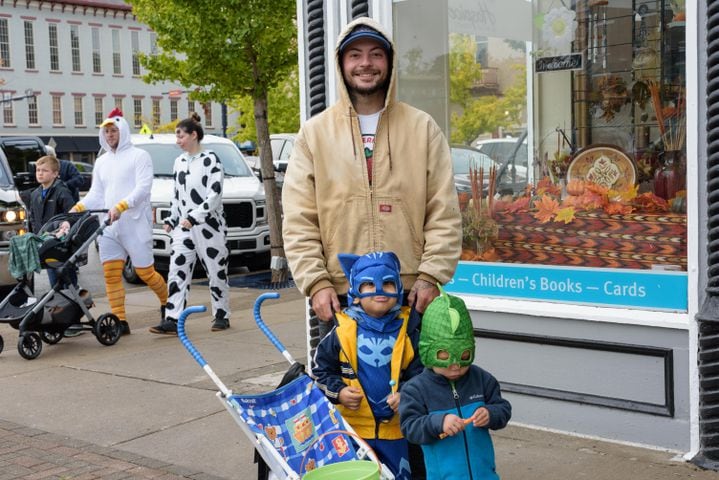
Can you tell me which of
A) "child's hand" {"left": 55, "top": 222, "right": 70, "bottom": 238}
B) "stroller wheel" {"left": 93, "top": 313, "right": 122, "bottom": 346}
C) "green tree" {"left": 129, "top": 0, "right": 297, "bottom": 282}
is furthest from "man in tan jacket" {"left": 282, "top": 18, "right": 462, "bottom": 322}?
"green tree" {"left": 129, "top": 0, "right": 297, "bottom": 282}

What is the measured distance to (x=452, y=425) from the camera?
145 inches

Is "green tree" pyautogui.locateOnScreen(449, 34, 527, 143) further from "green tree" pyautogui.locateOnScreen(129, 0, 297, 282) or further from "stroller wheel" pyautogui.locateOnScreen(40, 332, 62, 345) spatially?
"green tree" pyautogui.locateOnScreen(129, 0, 297, 282)

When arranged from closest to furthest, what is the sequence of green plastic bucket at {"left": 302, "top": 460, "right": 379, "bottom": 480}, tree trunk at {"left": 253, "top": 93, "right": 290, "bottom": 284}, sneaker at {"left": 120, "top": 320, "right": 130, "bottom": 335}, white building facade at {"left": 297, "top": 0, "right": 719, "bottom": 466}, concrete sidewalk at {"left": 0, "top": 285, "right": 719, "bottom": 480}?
green plastic bucket at {"left": 302, "top": 460, "right": 379, "bottom": 480}, white building facade at {"left": 297, "top": 0, "right": 719, "bottom": 466}, concrete sidewalk at {"left": 0, "top": 285, "right": 719, "bottom": 480}, sneaker at {"left": 120, "top": 320, "right": 130, "bottom": 335}, tree trunk at {"left": 253, "top": 93, "right": 290, "bottom": 284}

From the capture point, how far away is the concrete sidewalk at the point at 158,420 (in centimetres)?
540

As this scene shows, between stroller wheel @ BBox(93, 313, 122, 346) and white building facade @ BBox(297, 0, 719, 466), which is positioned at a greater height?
white building facade @ BBox(297, 0, 719, 466)

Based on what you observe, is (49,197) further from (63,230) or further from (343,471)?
(343,471)

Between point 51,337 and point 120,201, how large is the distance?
140 cm

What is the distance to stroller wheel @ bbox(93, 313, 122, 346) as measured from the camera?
913cm

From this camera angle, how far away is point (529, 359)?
5.96m

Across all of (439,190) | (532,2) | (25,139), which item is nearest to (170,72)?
(25,139)

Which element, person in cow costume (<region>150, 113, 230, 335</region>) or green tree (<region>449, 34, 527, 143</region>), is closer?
green tree (<region>449, 34, 527, 143</region>)

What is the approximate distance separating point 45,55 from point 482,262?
59531 millimetres

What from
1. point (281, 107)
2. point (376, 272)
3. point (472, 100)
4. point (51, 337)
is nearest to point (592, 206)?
point (472, 100)

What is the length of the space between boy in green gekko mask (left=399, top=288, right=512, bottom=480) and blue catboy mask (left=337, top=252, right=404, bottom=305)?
0.20 m
